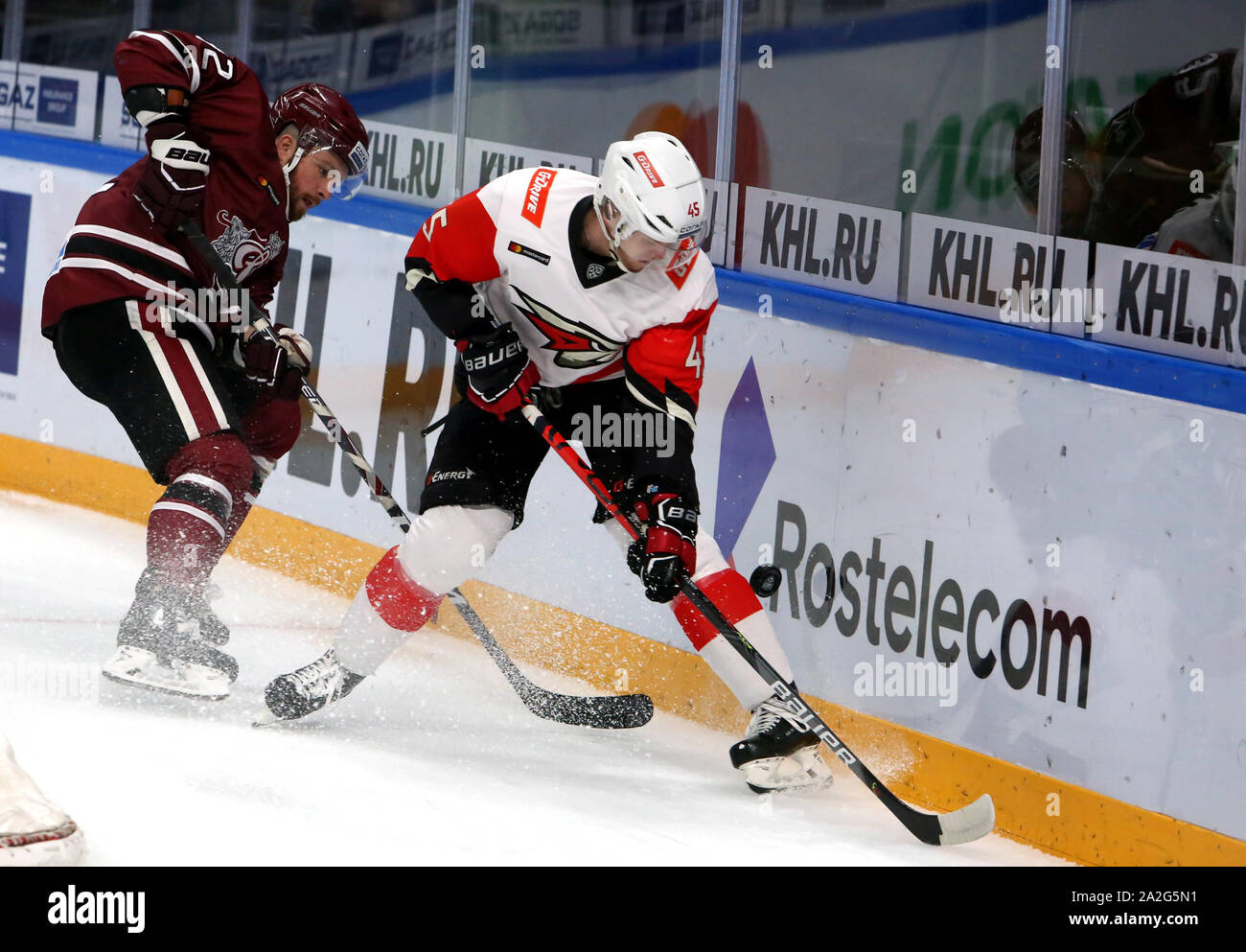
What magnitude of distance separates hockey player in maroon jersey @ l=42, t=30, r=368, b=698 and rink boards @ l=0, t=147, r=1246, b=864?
847mm

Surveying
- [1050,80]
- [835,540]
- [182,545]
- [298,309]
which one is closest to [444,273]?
[182,545]

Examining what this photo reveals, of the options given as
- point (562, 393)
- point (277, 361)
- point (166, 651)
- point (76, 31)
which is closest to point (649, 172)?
point (562, 393)

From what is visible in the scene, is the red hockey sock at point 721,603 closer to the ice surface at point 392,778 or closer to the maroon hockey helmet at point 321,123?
the ice surface at point 392,778

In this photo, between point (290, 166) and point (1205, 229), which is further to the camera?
point (290, 166)

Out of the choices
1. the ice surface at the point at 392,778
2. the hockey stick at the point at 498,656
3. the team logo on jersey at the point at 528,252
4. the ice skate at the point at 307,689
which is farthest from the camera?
the hockey stick at the point at 498,656

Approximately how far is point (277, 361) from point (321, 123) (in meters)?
0.50

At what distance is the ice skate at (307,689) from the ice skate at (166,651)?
14 cm

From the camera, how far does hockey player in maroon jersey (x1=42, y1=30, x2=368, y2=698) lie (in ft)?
11.1

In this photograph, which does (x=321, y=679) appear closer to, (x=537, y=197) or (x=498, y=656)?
Answer: (x=498, y=656)

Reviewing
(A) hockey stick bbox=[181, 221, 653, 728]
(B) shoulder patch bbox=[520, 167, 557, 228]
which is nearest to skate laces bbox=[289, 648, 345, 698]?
(A) hockey stick bbox=[181, 221, 653, 728]

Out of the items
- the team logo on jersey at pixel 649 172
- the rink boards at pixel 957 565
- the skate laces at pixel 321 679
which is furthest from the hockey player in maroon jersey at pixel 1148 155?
the skate laces at pixel 321 679

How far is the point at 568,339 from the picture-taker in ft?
10.6

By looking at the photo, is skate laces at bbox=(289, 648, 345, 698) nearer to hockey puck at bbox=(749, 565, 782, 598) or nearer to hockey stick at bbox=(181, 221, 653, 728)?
hockey stick at bbox=(181, 221, 653, 728)

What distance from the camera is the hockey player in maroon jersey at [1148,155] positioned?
304 cm
